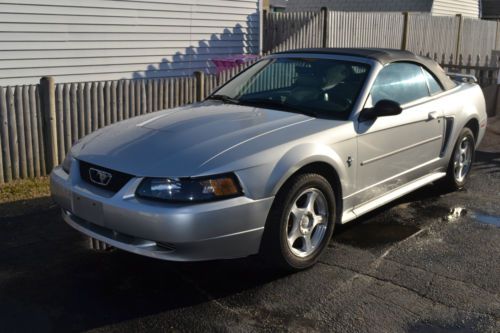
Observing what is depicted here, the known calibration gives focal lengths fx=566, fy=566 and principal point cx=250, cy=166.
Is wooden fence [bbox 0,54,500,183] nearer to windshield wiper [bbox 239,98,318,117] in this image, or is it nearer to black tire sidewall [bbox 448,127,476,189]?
windshield wiper [bbox 239,98,318,117]

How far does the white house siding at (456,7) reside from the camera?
25.3 meters

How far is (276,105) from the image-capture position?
479 centimetres

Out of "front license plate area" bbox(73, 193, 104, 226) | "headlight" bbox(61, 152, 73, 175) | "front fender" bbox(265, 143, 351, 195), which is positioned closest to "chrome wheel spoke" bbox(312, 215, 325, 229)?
"front fender" bbox(265, 143, 351, 195)

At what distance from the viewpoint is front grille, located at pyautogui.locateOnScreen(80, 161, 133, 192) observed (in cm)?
368

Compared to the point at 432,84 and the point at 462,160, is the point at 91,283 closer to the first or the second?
the point at 432,84

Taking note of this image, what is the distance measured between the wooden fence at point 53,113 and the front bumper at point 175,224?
10.3 feet

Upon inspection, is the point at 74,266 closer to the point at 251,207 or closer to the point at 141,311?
the point at 141,311

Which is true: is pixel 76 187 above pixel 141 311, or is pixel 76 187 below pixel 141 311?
above

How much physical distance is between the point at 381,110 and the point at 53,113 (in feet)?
13.5

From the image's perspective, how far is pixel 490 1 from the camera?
31.2m

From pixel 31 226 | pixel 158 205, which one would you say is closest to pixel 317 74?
pixel 158 205

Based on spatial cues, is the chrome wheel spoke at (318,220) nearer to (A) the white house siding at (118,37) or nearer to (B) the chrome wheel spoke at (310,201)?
(B) the chrome wheel spoke at (310,201)

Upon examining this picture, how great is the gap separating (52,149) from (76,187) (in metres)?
3.19

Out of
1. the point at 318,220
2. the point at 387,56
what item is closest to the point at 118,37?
the point at 387,56
